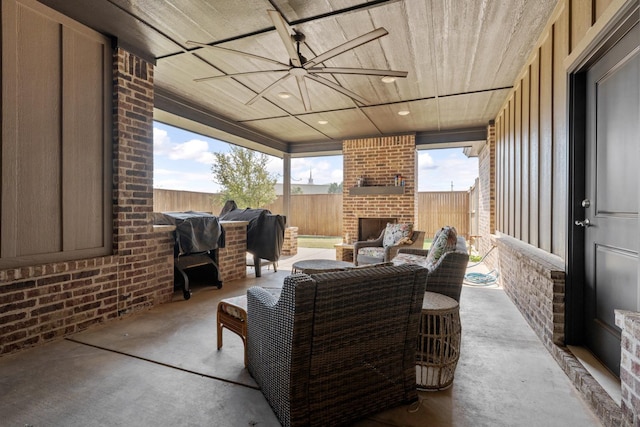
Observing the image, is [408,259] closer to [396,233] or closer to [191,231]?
[396,233]

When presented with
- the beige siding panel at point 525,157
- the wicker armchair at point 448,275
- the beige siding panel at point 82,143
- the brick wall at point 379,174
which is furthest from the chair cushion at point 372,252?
the beige siding panel at point 82,143

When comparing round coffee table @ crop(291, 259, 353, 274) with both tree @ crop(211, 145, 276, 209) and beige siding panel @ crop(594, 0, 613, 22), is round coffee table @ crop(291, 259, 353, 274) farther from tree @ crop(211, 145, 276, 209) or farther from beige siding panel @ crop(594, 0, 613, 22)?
tree @ crop(211, 145, 276, 209)

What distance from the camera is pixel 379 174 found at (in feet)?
22.2

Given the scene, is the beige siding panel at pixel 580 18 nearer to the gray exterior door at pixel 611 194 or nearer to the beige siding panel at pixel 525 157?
the gray exterior door at pixel 611 194

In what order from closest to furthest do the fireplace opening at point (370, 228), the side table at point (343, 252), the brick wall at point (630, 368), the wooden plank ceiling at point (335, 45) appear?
the brick wall at point (630, 368), the wooden plank ceiling at point (335, 45), the side table at point (343, 252), the fireplace opening at point (370, 228)

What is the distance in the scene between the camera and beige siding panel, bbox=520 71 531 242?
3346 mm

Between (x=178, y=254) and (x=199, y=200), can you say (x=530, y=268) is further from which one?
(x=199, y=200)

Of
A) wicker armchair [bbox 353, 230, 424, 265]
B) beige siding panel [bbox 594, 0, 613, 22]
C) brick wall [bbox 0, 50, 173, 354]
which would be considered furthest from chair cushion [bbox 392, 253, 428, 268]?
brick wall [bbox 0, 50, 173, 354]

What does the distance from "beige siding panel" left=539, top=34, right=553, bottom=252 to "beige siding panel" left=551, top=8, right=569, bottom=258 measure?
8 cm

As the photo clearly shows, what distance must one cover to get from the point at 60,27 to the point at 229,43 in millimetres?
1363

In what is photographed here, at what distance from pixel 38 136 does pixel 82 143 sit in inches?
13.7

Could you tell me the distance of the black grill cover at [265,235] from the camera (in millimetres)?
4918

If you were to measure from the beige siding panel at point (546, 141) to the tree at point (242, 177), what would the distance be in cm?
717

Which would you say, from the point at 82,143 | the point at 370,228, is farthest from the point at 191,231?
the point at 370,228
